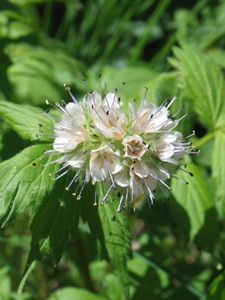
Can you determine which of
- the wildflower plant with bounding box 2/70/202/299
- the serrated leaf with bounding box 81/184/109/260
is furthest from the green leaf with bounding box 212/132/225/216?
the serrated leaf with bounding box 81/184/109/260

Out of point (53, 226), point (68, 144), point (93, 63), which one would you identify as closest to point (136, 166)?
point (68, 144)

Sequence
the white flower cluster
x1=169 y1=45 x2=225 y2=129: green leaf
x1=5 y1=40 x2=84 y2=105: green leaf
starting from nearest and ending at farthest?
the white flower cluster < x1=169 y1=45 x2=225 y2=129: green leaf < x1=5 y1=40 x2=84 y2=105: green leaf

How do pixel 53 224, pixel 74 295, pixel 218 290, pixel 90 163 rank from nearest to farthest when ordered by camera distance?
pixel 90 163 → pixel 53 224 → pixel 218 290 → pixel 74 295

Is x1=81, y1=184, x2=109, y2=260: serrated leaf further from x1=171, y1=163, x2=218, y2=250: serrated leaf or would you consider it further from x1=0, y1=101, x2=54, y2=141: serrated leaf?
x1=171, y1=163, x2=218, y2=250: serrated leaf

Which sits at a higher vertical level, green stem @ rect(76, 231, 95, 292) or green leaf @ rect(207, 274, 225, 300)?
green stem @ rect(76, 231, 95, 292)

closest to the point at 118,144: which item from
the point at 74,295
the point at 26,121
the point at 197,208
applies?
the point at 26,121

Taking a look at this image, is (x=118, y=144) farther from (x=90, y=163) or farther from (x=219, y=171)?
(x=219, y=171)

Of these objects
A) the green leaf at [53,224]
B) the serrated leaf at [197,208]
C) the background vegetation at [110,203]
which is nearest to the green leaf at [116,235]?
the background vegetation at [110,203]

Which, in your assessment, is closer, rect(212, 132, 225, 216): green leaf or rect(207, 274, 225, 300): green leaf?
rect(207, 274, 225, 300): green leaf
